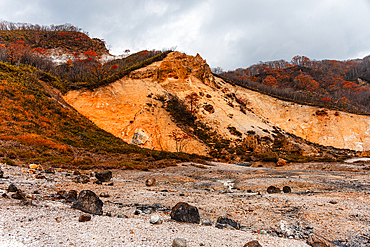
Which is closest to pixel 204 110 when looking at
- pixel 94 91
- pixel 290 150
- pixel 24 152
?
pixel 290 150

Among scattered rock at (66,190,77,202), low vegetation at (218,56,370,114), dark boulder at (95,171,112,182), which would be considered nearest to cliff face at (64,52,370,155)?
low vegetation at (218,56,370,114)

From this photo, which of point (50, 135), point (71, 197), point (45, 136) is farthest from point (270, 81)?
point (71, 197)

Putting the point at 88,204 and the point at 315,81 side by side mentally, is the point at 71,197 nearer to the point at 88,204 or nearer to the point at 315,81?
the point at 88,204

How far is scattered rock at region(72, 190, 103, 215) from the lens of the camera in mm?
4191

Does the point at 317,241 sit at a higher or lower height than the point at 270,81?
lower

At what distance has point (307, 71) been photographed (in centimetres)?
9688

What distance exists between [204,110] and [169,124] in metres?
8.84

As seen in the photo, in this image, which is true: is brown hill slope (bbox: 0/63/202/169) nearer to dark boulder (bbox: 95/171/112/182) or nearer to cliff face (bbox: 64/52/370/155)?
dark boulder (bbox: 95/171/112/182)

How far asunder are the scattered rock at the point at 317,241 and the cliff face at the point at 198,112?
77.8 ft

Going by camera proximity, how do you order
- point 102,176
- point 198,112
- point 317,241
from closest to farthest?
1. point 317,241
2. point 102,176
3. point 198,112

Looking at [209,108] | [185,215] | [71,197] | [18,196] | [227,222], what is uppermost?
[209,108]

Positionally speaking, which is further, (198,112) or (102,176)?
(198,112)

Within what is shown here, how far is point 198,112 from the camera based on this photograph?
35.4 m

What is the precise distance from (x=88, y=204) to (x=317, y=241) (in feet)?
16.4
